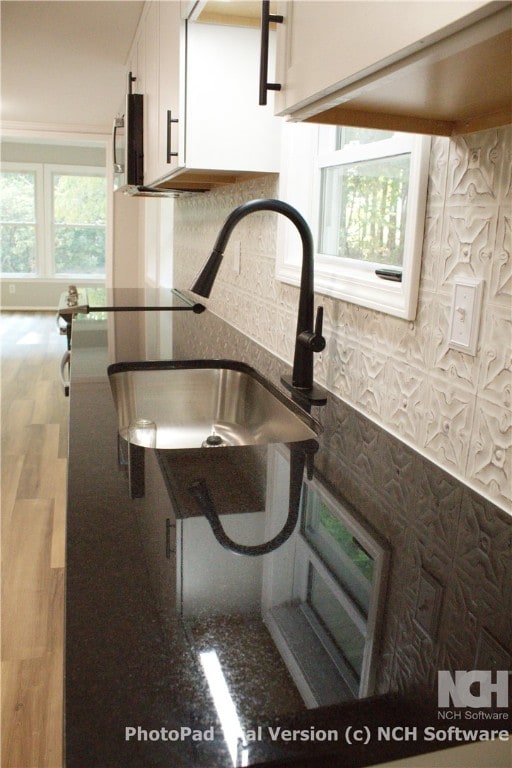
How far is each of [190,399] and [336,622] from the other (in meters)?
1.23

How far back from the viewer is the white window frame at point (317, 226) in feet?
3.58

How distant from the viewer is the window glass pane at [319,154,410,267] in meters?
1.36

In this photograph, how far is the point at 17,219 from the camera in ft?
29.6

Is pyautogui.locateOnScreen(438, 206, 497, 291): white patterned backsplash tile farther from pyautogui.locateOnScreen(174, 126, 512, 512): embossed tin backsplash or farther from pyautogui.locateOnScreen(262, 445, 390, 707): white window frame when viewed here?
pyautogui.locateOnScreen(262, 445, 390, 707): white window frame

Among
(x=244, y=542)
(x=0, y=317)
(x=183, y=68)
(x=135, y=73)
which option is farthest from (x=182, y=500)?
(x=0, y=317)

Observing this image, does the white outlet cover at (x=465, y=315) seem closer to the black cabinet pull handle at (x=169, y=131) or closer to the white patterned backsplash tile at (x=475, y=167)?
the white patterned backsplash tile at (x=475, y=167)

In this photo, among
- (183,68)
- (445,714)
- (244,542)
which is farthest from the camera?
(183,68)

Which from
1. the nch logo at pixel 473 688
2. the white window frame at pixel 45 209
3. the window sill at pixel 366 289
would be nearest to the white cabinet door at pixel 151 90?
the window sill at pixel 366 289

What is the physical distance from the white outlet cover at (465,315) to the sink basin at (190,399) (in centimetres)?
72

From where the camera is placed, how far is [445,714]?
49 centimetres

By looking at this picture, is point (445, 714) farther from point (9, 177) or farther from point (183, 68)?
point (9, 177)

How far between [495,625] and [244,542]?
0.93 feet

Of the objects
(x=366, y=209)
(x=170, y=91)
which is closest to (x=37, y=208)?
(x=170, y=91)

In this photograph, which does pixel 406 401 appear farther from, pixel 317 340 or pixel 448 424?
pixel 317 340
